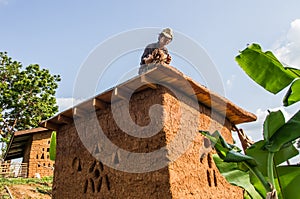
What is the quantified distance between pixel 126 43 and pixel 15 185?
10440 millimetres

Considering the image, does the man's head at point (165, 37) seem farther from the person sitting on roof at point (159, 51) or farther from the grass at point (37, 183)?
the grass at point (37, 183)

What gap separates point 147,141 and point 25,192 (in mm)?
9346

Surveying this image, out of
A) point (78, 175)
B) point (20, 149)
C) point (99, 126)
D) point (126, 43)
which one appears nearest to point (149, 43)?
point (126, 43)

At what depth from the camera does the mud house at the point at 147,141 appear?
→ 470 cm

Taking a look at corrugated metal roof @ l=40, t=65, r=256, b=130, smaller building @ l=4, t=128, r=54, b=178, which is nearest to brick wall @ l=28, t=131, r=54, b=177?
smaller building @ l=4, t=128, r=54, b=178

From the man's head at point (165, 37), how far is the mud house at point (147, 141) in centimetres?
129

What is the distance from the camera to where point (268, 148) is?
1922mm

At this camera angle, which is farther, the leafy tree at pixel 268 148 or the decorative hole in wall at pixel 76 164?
the decorative hole in wall at pixel 76 164

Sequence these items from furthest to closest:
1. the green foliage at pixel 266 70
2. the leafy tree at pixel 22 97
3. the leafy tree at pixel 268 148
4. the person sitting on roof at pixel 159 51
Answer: the leafy tree at pixel 22 97 → the person sitting on roof at pixel 159 51 → the green foliage at pixel 266 70 → the leafy tree at pixel 268 148

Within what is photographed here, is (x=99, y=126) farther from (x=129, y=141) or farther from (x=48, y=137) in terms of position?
(x=48, y=137)

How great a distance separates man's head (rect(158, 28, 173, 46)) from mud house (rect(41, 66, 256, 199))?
1.29 metres

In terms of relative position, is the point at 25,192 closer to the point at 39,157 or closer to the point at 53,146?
the point at 39,157

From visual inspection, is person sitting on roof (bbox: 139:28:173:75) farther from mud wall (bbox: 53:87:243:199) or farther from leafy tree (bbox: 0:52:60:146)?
leafy tree (bbox: 0:52:60:146)

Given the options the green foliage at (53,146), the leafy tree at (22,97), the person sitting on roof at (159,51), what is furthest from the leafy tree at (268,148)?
the leafy tree at (22,97)
